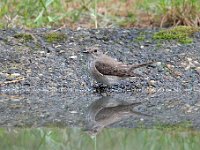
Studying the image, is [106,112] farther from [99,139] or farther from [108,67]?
[108,67]

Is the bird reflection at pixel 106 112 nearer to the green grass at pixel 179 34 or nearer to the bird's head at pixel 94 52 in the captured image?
the bird's head at pixel 94 52

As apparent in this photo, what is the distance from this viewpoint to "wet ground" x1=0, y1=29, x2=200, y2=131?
712cm

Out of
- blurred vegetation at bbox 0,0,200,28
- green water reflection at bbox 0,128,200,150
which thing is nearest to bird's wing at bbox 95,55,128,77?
blurred vegetation at bbox 0,0,200,28

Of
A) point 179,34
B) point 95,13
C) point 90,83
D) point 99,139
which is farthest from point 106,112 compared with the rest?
point 95,13

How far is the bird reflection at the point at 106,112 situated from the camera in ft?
22.4

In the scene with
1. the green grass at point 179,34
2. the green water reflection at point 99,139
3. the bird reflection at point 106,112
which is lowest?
the bird reflection at point 106,112

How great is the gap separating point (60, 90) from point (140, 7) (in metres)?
2.98

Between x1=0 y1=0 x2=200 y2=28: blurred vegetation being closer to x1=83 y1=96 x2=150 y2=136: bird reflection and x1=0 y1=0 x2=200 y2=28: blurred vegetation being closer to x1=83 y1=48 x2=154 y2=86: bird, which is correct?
x1=83 y1=48 x2=154 y2=86: bird

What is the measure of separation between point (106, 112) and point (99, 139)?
941 millimetres

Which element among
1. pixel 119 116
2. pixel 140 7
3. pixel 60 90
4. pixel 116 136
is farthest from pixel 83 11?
pixel 116 136

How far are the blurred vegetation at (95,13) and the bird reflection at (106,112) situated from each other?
225cm

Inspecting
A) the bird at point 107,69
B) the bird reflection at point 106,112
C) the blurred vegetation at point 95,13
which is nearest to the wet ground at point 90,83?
the bird reflection at point 106,112

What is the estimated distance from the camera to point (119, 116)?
718 cm

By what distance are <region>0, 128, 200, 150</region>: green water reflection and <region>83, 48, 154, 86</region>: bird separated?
180cm
